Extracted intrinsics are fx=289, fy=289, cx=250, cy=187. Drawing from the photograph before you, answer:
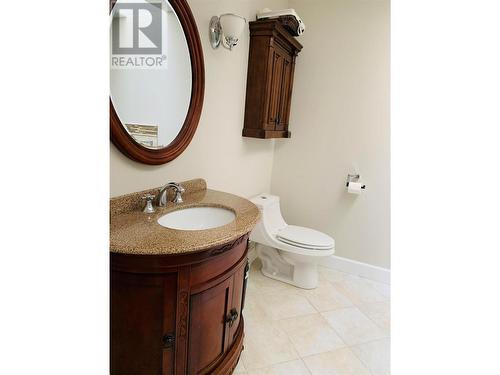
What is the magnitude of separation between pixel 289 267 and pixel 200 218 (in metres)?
1.23

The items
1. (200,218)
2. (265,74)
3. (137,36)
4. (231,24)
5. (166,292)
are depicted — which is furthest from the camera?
(265,74)

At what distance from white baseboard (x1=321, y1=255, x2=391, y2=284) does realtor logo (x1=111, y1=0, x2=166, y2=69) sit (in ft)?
7.43

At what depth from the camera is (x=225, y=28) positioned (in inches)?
66.6

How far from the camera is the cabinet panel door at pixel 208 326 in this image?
1.15 m

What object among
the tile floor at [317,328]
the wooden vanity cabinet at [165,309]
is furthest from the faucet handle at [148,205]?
the tile floor at [317,328]

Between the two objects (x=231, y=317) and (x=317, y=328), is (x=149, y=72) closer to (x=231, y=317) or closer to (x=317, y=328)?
(x=231, y=317)

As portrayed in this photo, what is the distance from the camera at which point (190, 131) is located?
164cm

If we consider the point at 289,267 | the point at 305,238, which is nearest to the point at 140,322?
the point at 305,238

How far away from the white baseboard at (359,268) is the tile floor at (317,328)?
68mm

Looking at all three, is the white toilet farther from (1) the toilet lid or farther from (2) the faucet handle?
(2) the faucet handle

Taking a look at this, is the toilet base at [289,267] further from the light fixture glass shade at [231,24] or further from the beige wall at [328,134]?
the light fixture glass shade at [231,24]
